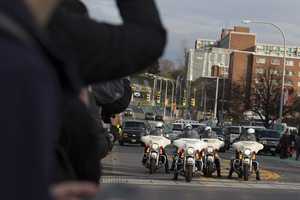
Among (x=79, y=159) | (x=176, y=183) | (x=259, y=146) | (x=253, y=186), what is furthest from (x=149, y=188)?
(x=79, y=159)

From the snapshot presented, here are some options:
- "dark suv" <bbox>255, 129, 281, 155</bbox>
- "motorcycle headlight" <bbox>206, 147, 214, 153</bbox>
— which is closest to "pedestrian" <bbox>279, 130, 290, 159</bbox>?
"dark suv" <bbox>255, 129, 281, 155</bbox>

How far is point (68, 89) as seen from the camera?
780mm

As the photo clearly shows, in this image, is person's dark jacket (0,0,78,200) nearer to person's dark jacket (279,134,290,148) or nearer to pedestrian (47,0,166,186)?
pedestrian (47,0,166,186)

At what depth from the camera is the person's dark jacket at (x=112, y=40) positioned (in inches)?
35.9

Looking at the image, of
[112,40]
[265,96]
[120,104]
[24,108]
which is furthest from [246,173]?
[265,96]

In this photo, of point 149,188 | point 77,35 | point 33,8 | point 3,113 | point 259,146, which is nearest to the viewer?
point 3,113

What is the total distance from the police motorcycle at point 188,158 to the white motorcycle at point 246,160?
1.37m

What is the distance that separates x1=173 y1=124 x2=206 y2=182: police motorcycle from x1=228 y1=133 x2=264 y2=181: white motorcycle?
1.37m

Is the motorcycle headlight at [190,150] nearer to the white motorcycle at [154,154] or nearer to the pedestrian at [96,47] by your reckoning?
the white motorcycle at [154,154]

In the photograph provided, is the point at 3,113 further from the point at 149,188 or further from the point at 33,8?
the point at 149,188

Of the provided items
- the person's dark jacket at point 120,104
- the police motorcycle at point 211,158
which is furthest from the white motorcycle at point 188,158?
the person's dark jacket at point 120,104

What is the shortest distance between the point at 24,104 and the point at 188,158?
38.5 ft

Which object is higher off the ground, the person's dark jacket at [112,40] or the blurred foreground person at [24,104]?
the person's dark jacket at [112,40]

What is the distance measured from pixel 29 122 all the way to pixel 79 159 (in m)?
0.56
